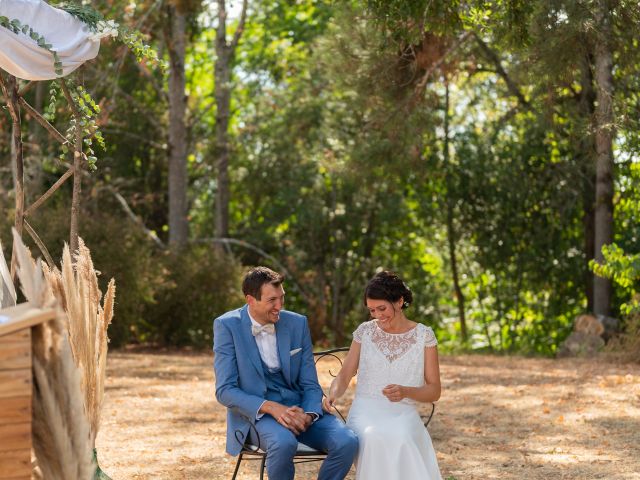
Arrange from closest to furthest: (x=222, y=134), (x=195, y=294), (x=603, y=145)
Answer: (x=603, y=145)
(x=195, y=294)
(x=222, y=134)

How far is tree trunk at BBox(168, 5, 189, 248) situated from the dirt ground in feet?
14.6

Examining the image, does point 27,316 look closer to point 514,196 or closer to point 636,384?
point 636,384

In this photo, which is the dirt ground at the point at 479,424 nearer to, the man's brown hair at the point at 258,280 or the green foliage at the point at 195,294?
the man's brown hair at the point at 258,280

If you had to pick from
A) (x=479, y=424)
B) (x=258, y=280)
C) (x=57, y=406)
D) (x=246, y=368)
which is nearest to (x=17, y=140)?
(x=258, y=280)

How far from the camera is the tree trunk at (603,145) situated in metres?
9.05

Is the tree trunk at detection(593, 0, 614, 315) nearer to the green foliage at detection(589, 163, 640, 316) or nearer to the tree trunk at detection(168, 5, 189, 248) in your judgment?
the green foliage at detection(589, 163, 640, 316)

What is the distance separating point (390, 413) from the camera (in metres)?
4.42

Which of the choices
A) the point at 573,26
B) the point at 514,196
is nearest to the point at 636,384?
the point at 573,26

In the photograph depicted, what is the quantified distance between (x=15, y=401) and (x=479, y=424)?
473 cm

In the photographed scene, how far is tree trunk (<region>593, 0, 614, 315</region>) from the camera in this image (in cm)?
905

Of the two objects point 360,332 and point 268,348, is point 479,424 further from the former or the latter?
point 268,348

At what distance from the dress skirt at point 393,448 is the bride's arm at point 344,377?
0.44 feet

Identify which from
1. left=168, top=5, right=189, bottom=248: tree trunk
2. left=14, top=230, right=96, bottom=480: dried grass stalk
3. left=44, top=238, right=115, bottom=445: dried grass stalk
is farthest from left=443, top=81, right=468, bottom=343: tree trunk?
left=14, top=230, right=96, bottom=480: dried grass stalk

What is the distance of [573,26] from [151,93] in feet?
31.7
